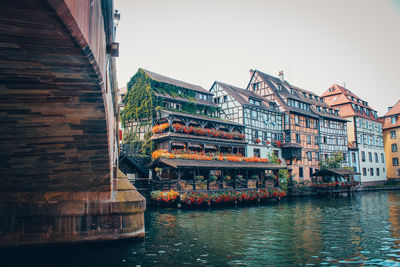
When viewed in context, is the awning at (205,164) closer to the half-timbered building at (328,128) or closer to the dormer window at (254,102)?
the dormer window at (254,102)

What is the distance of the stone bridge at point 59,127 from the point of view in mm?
3881

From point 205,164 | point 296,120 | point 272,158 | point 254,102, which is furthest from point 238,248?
point 296,120

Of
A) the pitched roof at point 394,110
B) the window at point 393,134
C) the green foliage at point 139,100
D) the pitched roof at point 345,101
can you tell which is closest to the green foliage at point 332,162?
the pitched roof at point 345,101

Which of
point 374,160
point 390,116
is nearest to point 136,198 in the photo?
point 374,160

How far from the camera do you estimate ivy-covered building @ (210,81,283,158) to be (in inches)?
1542

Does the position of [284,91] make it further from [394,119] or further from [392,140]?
[392,140]

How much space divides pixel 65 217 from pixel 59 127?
5.02 metres

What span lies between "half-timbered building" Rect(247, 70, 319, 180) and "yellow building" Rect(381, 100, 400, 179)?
22.6 metres

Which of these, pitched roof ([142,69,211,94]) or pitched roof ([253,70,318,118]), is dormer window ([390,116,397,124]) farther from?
pitched roof ([142,69,211,94])

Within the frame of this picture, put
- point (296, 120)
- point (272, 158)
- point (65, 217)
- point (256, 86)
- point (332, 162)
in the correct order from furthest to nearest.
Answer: point (256, 86)
point (332, 162)
point (296, 120)
point (272, 158)
point (65, 217)

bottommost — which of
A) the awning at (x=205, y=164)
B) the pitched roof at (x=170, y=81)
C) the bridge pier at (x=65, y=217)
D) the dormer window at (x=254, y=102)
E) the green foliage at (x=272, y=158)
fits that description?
the bridge pier at (x=65, y=217)

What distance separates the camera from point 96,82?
5.59m

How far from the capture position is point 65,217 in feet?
38.5

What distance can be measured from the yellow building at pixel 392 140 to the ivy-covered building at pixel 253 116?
101 feet
